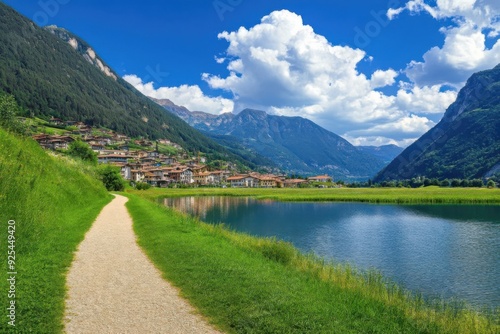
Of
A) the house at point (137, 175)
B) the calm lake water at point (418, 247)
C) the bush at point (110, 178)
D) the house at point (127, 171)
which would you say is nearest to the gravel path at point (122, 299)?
the calm lake water at point (418, 247)

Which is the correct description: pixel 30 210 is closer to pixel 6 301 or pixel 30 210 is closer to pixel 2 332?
pixel 6 301

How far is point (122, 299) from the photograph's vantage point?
37.4 feet

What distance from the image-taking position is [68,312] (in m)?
10.2

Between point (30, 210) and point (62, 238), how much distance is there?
222 cm

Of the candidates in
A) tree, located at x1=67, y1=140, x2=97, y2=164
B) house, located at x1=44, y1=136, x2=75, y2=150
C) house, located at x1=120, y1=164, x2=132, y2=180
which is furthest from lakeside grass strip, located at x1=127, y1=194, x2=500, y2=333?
house, located at x1=44, y1=136, x2=75, y2=150

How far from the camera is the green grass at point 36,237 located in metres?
9.88

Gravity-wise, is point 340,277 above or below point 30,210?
below

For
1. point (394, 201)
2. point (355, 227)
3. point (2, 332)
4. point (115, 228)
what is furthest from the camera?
point (394, 201)

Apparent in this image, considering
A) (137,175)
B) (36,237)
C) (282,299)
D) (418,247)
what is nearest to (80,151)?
(137,175)

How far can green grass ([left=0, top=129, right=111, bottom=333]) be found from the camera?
9.88 meters

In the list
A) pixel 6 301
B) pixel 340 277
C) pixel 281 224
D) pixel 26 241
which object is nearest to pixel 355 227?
pixel 281 224

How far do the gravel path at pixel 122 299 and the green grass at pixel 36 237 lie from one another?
0.47m

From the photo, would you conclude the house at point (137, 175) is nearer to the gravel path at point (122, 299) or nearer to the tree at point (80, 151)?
the tree at point (80, 151)

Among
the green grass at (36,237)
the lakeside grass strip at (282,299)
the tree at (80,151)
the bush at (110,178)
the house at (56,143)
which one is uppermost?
the house at (56,143)
